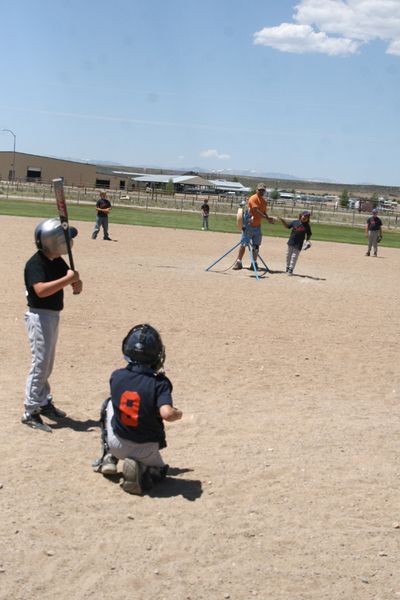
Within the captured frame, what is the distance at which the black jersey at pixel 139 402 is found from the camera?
5.74m

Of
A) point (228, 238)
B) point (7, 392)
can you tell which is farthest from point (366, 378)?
point (228, 238)

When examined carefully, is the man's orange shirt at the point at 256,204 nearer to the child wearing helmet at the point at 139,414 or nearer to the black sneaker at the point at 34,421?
the black sneaker at the point at 34,421

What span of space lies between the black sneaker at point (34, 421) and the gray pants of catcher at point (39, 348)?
2.0 inches

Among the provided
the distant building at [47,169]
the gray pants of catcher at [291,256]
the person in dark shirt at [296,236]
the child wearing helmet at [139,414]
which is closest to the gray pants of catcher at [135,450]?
the child wearing helmet at [139,414]

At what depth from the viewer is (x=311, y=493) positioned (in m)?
5.86

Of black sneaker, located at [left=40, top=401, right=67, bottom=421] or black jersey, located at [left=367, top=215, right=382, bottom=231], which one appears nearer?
black sneaker, located at [left=40, top=401, right=67, bottom=421]

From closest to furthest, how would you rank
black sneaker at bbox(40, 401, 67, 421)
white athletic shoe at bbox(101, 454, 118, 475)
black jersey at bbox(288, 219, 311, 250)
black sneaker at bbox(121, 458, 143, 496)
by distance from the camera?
black sneaker at bbox(121, 458, 143, 496) → white athletic shoe at bbox(101, 454, 118, 475) → black sneaker at bbox(40, 401, 67, 421) → black jersey at bbox(288, 219, 311, 250)

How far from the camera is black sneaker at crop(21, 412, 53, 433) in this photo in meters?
6.91

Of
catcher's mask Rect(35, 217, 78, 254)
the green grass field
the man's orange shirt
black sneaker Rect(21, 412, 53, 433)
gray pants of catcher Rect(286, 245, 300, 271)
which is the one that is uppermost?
the man's orange shirt

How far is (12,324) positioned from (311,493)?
6472 mm

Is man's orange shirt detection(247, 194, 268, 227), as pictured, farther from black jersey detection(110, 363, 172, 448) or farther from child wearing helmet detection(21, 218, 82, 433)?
black jersey detection(110, 363, 172, 448)

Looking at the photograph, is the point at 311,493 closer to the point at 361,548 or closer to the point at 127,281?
the point at 361,548

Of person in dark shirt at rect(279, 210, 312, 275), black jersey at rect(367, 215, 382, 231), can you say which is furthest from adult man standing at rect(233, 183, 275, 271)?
black jersey at rect(367, 215, 382, 231)

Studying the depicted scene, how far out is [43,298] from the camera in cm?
679
